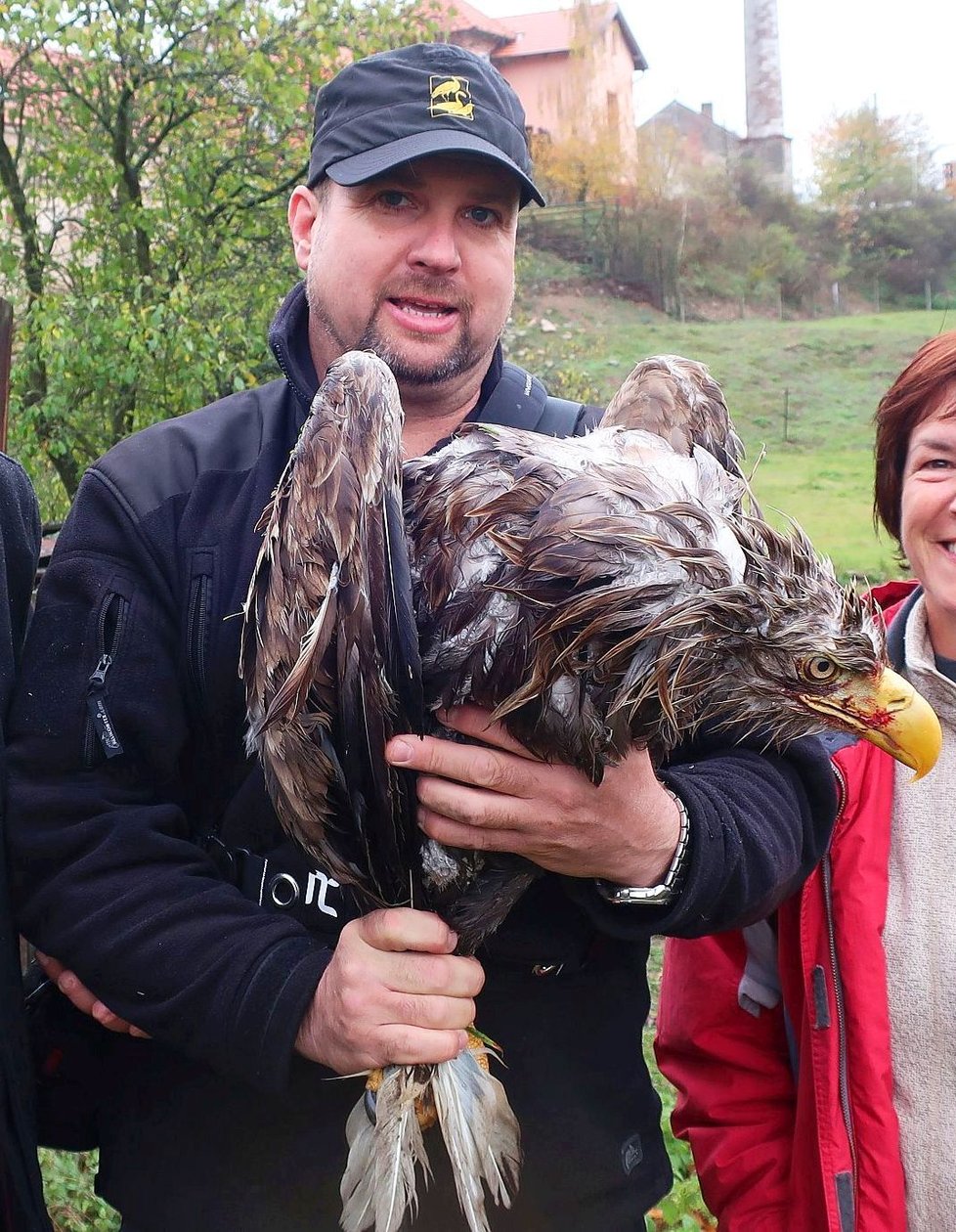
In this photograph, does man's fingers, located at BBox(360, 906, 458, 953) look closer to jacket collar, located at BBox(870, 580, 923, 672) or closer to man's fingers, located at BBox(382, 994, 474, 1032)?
man's fingers, located at BBox(382, 994, 474, 1032)

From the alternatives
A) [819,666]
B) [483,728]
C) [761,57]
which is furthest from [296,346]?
[761,57]

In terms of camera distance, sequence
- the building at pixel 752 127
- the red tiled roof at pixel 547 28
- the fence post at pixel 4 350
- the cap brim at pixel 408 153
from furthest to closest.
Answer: the building at pixel 752 127 < the red tiled roof at pixel 547 28 < the fence post at pixel 4 350 < the cap brim at pixel 408 153

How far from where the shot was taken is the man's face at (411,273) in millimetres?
2336

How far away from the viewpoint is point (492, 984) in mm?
2158

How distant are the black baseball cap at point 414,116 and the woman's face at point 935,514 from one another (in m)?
1.17

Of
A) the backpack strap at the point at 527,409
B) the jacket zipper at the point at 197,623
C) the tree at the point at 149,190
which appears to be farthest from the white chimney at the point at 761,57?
the jacket zipper at the point at 197,623

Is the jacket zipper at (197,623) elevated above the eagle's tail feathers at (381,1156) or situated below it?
above

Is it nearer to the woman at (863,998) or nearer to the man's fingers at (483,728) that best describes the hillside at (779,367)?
the woman at (863,998)

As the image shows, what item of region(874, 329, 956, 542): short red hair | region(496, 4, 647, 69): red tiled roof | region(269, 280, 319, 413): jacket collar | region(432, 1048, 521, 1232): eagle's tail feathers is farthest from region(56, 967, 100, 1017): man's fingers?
region(496, 4, 647, 69): red tiled roof

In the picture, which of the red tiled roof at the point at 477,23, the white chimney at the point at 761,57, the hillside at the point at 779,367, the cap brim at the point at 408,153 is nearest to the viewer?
the cap brim at the point at 408,153

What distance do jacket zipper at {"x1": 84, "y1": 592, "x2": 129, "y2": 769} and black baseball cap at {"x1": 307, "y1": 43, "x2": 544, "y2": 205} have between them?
113cm

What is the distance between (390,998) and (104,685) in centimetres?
82

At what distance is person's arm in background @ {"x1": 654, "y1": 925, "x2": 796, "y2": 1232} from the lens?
2.31 meters

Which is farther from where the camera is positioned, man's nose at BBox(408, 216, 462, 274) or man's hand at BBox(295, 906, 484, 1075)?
man's nose at BBox(408, 216, 462, 274)
